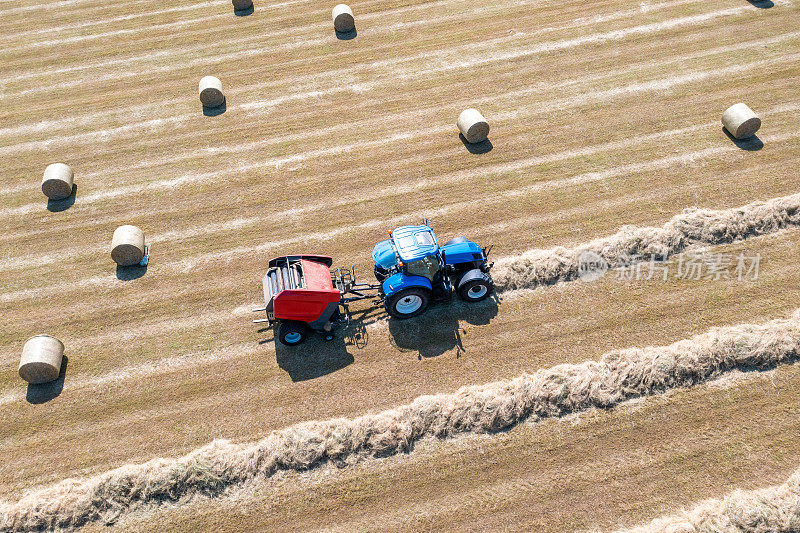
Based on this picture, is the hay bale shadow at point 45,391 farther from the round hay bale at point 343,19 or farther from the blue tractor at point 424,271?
Result: the round hay bale at point 343,19

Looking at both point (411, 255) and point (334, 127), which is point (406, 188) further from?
point (411, 255)

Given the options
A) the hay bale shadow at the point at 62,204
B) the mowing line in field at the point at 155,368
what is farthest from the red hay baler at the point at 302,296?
the hay bale shadow at the point at 62,204

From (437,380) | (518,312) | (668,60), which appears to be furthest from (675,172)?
(437,380)

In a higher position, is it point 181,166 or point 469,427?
point 181,166

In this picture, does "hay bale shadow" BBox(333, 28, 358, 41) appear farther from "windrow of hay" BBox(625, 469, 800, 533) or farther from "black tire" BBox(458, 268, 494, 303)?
"windrow of hay" BBox(625, 469, 800, 533)

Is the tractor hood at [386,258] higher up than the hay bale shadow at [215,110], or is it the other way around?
the hay bale shadow at [215,110]

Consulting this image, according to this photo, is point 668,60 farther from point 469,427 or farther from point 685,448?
point 469,427

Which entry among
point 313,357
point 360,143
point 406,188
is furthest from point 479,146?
point 313,357
